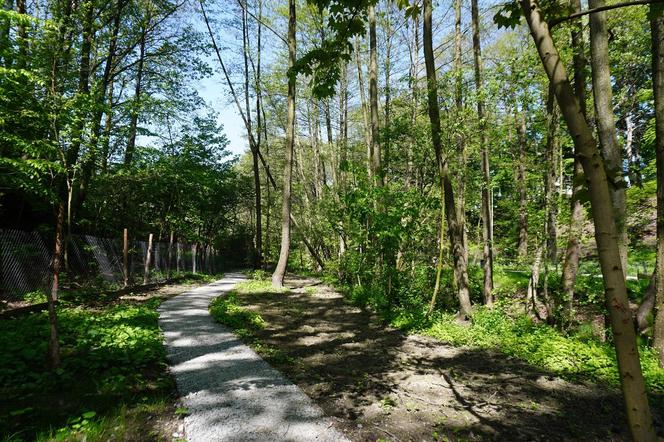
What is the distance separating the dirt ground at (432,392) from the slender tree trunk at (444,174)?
4.92 ft

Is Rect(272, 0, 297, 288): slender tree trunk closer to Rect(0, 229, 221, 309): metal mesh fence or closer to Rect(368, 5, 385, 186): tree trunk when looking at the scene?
Rect(368, 5, 385, 186): tree trunk

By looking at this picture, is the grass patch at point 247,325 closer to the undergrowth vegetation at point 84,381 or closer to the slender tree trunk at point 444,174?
the undergrowth vegetation at point 84,381

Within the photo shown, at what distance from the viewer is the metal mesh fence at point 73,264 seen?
8.48 meters

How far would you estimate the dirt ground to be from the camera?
3793mm

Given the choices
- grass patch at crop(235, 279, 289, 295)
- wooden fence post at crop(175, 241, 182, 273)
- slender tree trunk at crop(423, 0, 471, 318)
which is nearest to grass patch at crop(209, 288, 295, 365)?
grass patch at crop(235, 279, 289, 295)

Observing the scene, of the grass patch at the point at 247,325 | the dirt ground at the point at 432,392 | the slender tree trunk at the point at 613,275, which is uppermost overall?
the slender tree trunk at the point at 613,275

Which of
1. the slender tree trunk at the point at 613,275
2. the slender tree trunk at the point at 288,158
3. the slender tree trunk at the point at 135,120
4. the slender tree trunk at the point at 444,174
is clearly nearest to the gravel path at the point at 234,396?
the slender tree trunk at the point at 613,275

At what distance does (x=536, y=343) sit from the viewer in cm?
667

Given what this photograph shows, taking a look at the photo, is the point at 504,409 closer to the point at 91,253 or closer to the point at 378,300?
the point at 378,300

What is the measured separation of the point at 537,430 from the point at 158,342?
5526mm

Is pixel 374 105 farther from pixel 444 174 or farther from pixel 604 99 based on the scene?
pixel 604 99

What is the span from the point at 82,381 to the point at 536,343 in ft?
23.8

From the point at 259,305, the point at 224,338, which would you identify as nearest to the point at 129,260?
the point at 259,305

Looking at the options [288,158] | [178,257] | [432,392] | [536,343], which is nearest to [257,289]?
[288,158]
